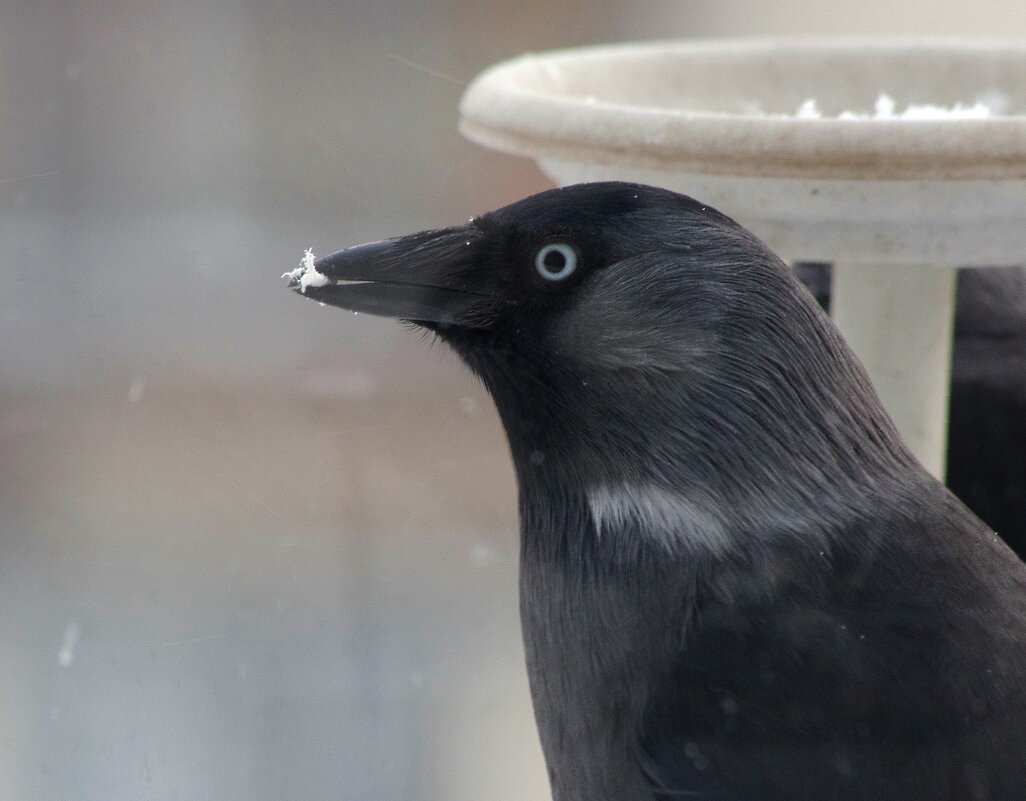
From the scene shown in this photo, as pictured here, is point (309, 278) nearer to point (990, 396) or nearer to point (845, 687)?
point (845, 687)

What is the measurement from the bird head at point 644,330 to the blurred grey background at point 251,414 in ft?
3.77

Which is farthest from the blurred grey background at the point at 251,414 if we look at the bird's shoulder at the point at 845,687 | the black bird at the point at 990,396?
the bird's shoulder at the point at 845,687

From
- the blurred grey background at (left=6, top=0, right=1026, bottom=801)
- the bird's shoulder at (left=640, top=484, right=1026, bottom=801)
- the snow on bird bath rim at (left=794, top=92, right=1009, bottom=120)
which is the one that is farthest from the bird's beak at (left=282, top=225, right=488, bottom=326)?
the blurred grey background at (left=6, top=0, right=1026, bottom=801)

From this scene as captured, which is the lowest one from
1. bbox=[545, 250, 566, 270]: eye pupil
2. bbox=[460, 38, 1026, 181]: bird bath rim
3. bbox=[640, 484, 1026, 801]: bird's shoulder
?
bbox=[640, 484, 1026, 801]: bird's shoulder

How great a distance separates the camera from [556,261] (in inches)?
68.2

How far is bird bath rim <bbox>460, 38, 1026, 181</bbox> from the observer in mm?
1886

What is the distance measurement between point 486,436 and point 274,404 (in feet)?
3.10

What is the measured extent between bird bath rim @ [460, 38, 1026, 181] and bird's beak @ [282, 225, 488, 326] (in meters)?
0.35

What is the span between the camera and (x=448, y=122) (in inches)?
283

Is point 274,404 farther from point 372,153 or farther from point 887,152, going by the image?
point 887,152

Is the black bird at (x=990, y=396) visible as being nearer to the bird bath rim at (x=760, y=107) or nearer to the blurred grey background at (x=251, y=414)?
the bird bath rim at (x=760, y=107)

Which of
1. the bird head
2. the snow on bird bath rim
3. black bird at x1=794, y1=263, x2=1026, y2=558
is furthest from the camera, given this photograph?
black bird at x1=794, y1=263, x2=1026, y2=558

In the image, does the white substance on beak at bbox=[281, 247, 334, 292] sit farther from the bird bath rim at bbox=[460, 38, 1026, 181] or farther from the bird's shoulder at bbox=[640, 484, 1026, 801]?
the bird's shoulder at bbox=[640, 484, 1026, 801]

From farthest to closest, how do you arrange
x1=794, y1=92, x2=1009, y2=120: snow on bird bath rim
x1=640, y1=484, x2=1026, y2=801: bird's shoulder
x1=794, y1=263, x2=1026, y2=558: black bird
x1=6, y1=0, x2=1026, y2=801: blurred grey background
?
1. x1=6, y1=0, x2=1026, y2=801: blurred grey background
2. x1=794, y1=263, x2=1026, y2=558: black bird
3. x1=794, y1=92, x2=1009, y2=120: snow on bird bath rim
4. x1=640, y1=484, x2=1026, y2=801: bird's shoulder
